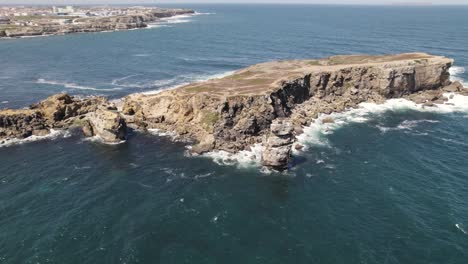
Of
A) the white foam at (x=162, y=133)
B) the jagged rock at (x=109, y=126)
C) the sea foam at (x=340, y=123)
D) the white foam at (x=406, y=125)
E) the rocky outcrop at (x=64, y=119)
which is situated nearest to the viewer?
the sea foam at (x=340, y=123)

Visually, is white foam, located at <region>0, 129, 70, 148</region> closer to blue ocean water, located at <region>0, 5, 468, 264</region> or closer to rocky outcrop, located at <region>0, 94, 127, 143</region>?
rocky outcrop, located at <region>0, 94, 127, 143</region>

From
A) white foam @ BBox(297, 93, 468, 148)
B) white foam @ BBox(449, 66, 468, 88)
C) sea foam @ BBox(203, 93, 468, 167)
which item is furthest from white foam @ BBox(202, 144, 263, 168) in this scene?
white foam @ BBox(449, 66, 468, 88)

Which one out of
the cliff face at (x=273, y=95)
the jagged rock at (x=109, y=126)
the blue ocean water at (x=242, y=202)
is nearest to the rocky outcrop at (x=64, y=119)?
the jagged rock at (x=109, y=126)

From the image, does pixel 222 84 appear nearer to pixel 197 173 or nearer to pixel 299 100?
pixel 299 100

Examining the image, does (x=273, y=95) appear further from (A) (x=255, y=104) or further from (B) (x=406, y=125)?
(B) (x=406, y=125)

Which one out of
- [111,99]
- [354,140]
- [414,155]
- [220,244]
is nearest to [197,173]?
[220,244]

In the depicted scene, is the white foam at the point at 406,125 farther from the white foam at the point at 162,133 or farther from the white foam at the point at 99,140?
the white foam at the point at 99,140

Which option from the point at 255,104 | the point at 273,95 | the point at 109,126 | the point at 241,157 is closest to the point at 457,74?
the point at 273,95
